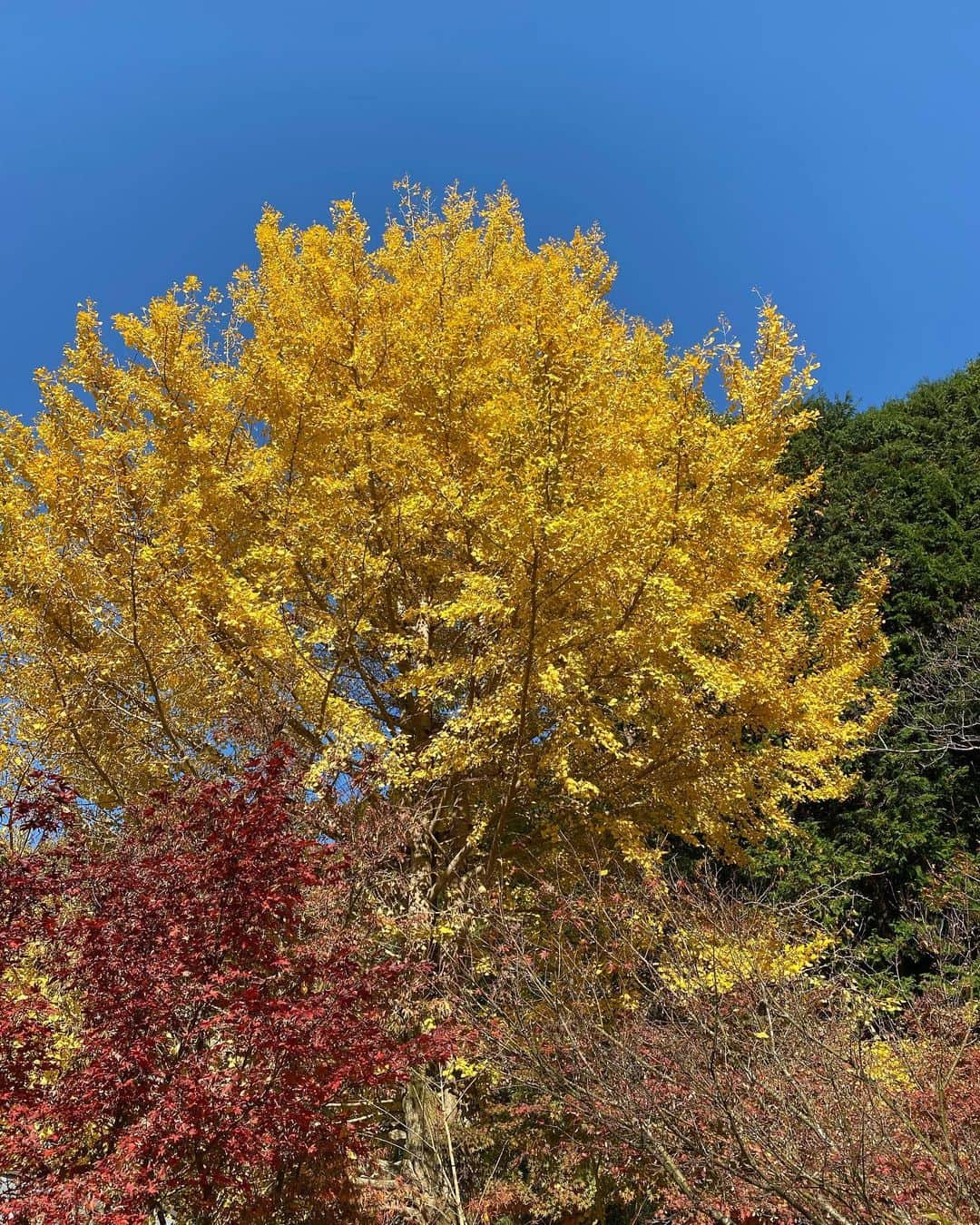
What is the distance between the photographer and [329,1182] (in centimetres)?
337

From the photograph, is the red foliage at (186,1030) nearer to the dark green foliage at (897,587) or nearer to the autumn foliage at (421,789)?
the autumn foliage at (421,789)

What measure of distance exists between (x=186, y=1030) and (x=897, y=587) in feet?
31.7

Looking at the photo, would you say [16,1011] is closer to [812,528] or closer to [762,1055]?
[762,1055]

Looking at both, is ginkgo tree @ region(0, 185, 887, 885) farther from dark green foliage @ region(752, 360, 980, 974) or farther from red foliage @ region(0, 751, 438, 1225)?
dark green foliage @ region(752, 360, 980, 974)

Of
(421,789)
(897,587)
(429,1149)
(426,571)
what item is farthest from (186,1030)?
(897,587)

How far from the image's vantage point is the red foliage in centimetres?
269

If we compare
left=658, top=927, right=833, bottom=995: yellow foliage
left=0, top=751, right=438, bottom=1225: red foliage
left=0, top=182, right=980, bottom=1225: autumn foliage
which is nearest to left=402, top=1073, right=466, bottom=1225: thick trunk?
left=0, top=182, right=980, bottom=1225: autumn foliage

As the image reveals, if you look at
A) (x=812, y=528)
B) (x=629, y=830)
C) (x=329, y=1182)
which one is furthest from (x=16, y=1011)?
(x=812, y=528)

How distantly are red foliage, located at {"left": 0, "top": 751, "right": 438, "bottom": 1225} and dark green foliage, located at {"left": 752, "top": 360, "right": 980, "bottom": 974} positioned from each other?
4.92m

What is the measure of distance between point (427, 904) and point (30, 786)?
2.81 m

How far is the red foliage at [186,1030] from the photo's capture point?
8.81 feet

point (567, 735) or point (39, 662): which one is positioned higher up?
point (39, 662)

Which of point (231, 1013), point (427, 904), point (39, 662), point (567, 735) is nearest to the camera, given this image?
point (231, 1013)

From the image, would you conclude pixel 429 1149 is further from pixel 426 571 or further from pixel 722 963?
pixel 426 571
